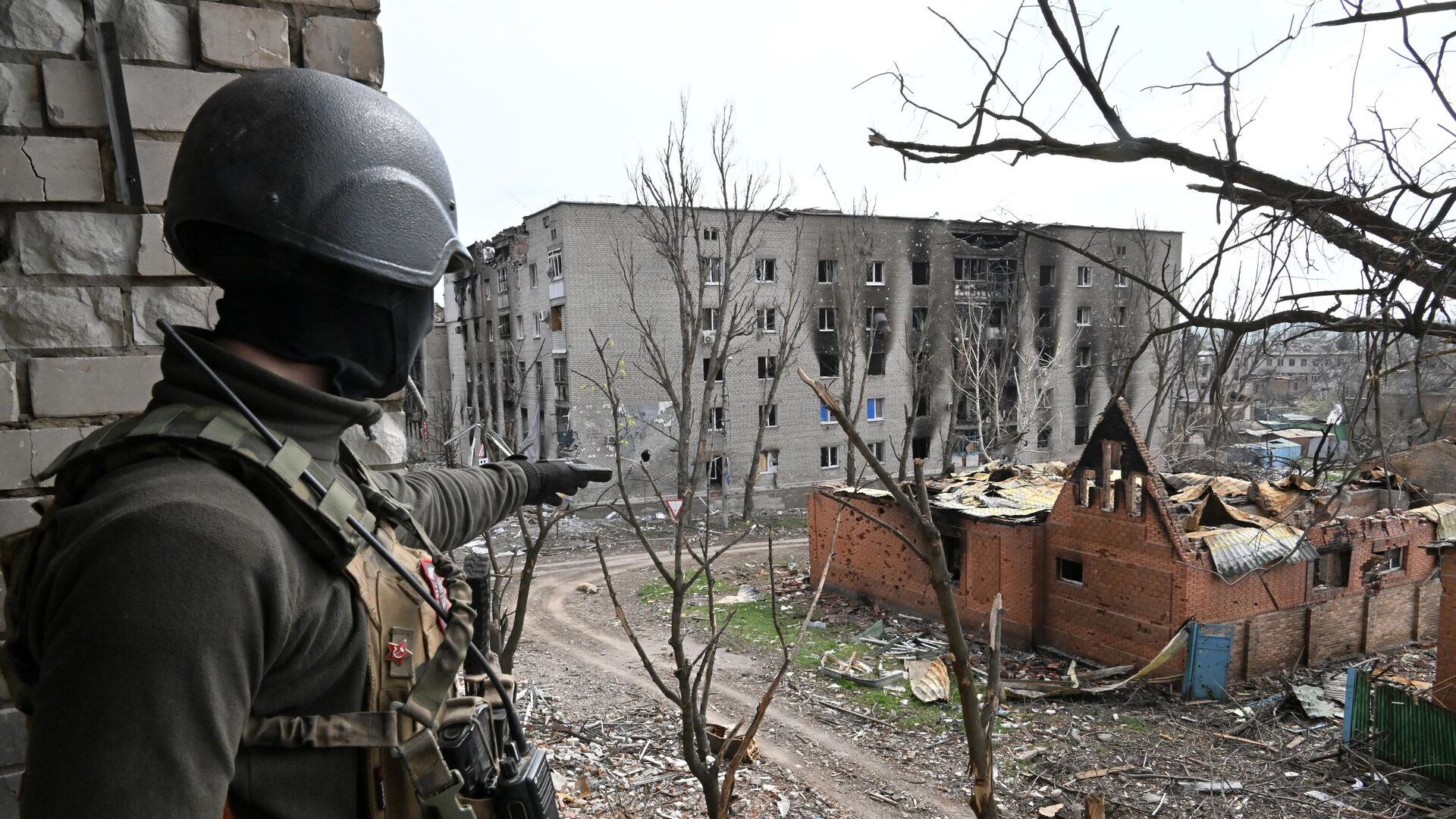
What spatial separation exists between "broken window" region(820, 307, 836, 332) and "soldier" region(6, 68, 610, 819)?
27.3m

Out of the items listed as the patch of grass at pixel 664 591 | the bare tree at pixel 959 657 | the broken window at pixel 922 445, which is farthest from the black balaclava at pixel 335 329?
the broken window at pixel 922 445

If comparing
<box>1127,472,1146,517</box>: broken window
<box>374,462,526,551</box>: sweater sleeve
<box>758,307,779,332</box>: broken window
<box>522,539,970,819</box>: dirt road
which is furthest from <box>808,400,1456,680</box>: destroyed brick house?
<box>758,307,779,332</box>: broken window

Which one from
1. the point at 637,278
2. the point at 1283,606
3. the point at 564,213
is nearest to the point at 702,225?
the point at 637,278

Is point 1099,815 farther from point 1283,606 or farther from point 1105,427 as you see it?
point 1283,606

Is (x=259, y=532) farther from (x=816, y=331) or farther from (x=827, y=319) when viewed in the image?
→ (x=827, y=319)

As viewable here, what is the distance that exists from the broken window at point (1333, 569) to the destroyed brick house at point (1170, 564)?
A: 0.03m

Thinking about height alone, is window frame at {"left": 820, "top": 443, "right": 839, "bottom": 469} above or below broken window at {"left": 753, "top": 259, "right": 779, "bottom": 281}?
below

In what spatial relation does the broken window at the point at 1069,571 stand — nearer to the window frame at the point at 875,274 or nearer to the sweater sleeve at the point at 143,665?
the window frame at the point at 875,274

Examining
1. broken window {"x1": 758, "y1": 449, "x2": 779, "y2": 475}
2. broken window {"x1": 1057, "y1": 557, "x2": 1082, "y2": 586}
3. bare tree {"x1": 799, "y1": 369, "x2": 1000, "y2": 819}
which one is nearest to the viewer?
bare tree {"x1": 799, "y1": 369, "x2": 1000, "y2": 819}

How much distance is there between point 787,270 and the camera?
2875 cm

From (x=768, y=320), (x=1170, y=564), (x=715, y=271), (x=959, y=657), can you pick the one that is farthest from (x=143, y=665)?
(x=768, y=320)

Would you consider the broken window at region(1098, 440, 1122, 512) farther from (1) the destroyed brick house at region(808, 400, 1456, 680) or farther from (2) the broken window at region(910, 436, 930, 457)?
(2) the broken window at region(910, 436, 930, 457)

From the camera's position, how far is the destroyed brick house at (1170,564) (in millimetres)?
14227

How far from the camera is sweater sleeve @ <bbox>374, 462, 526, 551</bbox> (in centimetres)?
252
